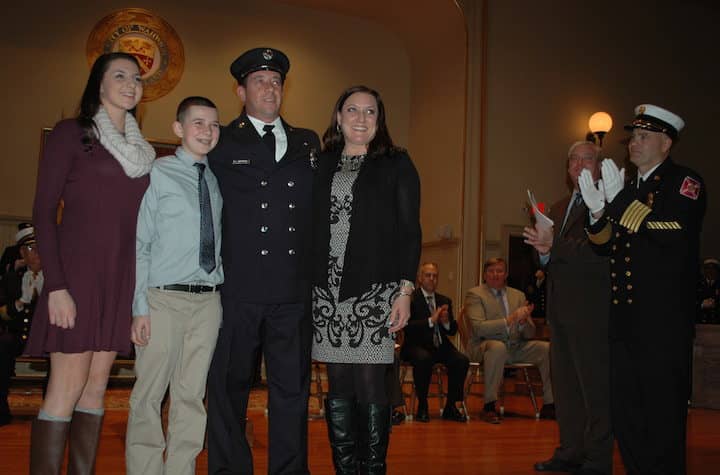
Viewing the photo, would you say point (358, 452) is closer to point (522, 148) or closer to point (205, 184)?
point (205, 184)

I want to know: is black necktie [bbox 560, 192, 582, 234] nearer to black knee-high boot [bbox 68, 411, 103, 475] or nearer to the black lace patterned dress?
the black lace patterned dress

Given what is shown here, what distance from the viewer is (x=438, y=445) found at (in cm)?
461

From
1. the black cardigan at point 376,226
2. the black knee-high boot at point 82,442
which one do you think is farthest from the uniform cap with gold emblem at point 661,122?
the black knee-high boot at point 82,442

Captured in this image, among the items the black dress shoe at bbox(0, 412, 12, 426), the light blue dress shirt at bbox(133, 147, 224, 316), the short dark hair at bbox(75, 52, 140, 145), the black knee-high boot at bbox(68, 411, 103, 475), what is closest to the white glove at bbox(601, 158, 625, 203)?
the light blue dress shirt at bbox(133, 147, 224, 316)

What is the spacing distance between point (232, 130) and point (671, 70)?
9275 millimetres

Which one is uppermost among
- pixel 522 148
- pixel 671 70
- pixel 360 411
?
pixel 671 70

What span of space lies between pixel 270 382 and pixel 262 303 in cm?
31

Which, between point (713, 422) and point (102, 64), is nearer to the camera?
point (102, 64)

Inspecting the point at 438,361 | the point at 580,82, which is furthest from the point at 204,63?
the point at 438,361

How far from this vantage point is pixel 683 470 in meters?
2.97

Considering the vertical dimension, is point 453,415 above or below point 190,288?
below

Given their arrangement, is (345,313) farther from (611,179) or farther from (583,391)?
(583,391)

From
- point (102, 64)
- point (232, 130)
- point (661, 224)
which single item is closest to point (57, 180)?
point (102, 64)

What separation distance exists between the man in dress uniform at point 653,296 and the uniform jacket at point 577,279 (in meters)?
0.33
